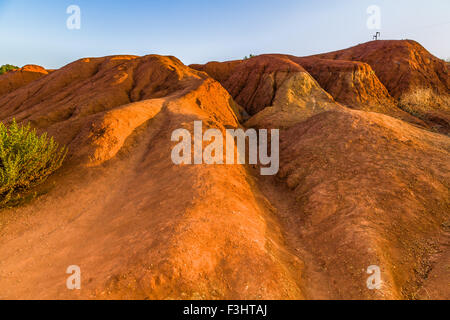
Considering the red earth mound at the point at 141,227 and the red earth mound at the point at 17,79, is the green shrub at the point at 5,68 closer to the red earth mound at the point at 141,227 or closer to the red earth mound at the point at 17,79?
the red earth mound at the point at 17,79

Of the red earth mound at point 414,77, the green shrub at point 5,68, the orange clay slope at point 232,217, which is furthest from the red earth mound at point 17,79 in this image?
the red earth mound at point 414,77

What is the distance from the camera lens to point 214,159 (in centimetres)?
791

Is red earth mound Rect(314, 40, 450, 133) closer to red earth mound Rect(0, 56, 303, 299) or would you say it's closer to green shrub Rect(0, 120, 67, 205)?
red earth mound Rect(0, 56, 303, 299)

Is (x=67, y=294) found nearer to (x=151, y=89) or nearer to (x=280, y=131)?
(x=280, y=131)

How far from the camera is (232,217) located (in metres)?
5.49

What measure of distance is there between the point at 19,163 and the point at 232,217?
649cm

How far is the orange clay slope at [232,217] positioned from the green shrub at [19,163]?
17.5 inches

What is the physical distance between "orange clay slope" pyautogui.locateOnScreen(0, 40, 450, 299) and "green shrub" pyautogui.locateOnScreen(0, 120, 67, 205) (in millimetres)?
444

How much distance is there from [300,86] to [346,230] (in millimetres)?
14056

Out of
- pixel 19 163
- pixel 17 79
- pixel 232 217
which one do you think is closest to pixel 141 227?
pixel 232 217

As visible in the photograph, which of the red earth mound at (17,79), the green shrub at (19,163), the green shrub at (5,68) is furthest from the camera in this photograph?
the green shrub at (5,68)

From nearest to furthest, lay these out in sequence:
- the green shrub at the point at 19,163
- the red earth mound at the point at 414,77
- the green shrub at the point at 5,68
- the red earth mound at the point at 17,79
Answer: the green shrub at the point at 19,163 < the red earth mound at the point at 414,77 < the red earth mound at the point at 17,79 < the green shrub at the point at 5,68

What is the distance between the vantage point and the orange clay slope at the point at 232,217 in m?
4.18

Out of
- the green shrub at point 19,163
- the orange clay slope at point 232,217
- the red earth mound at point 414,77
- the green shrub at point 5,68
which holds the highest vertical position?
the green shrub at point 5,68
